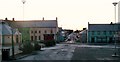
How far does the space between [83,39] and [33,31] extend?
2158cm

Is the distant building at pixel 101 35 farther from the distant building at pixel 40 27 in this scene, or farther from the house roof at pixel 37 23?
the house roof at pixel 37 23

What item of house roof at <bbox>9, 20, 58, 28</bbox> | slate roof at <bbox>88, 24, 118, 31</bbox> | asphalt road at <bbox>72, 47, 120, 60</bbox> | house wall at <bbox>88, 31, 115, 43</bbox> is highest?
house roof at <bbox>9, 20, 58, 28</bbox>

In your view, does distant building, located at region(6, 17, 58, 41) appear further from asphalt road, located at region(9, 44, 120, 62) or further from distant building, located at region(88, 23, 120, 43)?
asphalt road, located at region(9, 44, 120, 62)

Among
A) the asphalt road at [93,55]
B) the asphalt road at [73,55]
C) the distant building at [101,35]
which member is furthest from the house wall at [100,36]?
the asphalt road at [93,55]

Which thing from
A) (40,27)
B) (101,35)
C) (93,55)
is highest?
(40,27)

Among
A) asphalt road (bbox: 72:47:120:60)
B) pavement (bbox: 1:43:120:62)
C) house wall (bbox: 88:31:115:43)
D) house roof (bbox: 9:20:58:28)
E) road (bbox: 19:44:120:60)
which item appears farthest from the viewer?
house roof (bbox: 9:20:58:28)

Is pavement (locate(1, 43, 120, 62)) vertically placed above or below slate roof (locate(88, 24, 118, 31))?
below

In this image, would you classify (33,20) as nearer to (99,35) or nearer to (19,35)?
(99,35)

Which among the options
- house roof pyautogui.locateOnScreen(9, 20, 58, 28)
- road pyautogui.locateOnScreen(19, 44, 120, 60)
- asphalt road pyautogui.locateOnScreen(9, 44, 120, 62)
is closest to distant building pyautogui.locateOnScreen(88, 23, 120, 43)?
house roof pyautogui.locateOnScreen(9, 20, 58, 28)

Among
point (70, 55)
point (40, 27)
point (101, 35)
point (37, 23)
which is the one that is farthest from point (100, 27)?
point (70, 55)

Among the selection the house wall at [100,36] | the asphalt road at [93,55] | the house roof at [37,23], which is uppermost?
the house roof at [37,23]

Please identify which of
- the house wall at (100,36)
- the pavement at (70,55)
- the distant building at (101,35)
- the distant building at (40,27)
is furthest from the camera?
the distant building at (40,27)

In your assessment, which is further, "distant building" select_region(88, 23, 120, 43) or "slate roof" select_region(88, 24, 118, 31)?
"slate roof" select_region(88, 24, 118, 31)

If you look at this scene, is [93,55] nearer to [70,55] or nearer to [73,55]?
[73,55]
